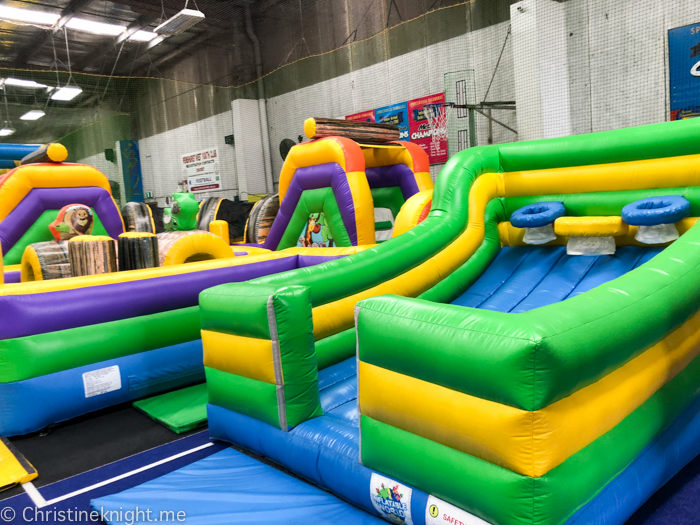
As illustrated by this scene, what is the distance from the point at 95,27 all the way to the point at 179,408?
6061 mm

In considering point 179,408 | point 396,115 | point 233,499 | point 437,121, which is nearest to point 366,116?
point 396,115

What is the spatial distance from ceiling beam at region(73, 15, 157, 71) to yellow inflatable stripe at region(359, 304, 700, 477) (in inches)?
267

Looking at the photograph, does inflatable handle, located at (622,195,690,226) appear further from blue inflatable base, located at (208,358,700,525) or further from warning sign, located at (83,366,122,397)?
warning sign, located at (83,366,122,397)

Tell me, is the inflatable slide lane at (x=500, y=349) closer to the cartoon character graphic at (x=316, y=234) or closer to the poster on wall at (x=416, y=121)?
the cartoon character graphic at (x=316, y=234)

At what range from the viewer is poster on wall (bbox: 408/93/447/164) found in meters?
5.26

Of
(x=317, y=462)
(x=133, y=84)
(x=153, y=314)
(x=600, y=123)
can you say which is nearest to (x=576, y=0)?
(x=600, y=123)

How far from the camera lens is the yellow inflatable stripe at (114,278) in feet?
6.99

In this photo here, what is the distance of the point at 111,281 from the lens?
2.35 meters

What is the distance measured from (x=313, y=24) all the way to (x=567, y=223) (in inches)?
208

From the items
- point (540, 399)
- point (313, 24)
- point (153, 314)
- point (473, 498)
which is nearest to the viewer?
point (540, 399)

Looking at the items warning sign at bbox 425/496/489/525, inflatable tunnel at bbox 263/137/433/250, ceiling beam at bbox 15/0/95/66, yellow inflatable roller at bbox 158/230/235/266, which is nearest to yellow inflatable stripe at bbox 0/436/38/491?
yellow inflatable roller at bbox 158/230/235/266

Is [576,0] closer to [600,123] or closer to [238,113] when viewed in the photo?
[600,123]

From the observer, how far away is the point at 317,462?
1.50 meters

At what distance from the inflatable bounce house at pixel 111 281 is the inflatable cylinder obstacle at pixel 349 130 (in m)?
0.13
